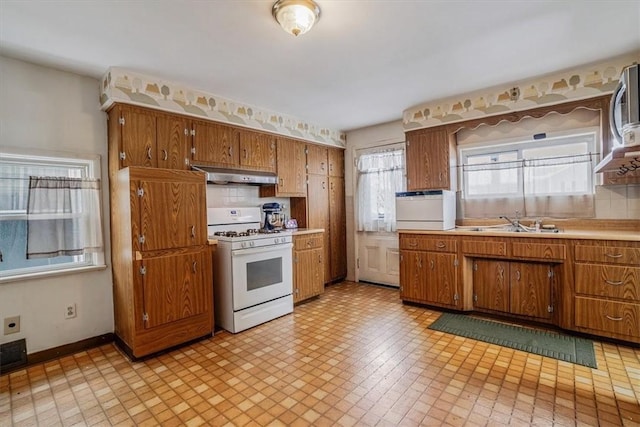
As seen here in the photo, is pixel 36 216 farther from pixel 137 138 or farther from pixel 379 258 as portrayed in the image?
pixel 379 258

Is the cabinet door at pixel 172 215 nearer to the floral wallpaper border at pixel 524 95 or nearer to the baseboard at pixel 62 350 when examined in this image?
the baseboard at pixel 62 350

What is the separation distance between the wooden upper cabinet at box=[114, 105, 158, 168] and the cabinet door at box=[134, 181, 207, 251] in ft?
1.20

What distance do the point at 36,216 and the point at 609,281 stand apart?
16.2ft

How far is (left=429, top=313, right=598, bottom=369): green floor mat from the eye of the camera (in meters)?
2.47

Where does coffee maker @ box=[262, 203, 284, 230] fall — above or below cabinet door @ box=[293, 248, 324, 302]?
above

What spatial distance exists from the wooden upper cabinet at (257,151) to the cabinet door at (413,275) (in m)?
2.09

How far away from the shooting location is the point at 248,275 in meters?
3.23

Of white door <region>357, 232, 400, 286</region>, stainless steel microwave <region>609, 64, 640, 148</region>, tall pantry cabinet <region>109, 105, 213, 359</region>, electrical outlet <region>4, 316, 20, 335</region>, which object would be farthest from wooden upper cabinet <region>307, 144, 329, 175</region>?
electrical outlet <region>4, 316, 20, 335</region>

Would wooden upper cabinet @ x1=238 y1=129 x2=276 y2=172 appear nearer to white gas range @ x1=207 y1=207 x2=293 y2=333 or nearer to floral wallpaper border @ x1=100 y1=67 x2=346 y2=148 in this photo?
floral wallpaper border @ x1=100 y1=67 x2=346 y2=148

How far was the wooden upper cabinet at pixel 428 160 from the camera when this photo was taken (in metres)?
3.81

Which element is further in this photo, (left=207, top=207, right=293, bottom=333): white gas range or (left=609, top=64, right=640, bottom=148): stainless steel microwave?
(left=207, top=207, right=293, bottom=333): white gas range

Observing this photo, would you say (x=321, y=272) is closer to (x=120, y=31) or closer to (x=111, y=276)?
(x=111, y=276)

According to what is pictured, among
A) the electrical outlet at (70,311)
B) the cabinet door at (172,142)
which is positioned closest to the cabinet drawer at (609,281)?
the cabinet door at (172,142)

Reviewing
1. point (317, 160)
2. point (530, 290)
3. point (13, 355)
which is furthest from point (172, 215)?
point (530, 290)
